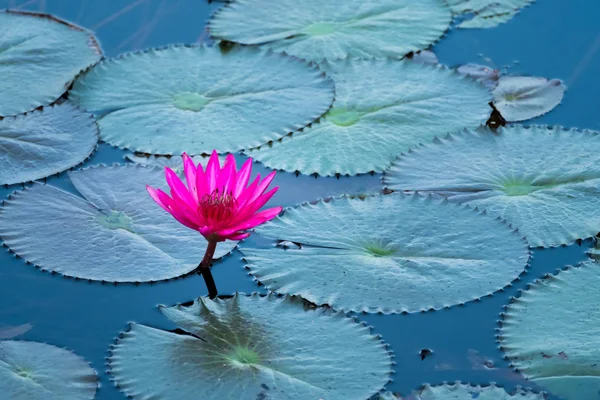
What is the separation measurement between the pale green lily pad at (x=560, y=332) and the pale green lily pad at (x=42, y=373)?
982 mm

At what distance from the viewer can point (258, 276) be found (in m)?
2.46

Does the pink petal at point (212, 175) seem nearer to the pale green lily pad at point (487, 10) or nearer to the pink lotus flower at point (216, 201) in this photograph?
the pink lotus flower at point (216, 201)

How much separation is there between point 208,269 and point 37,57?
1.31m

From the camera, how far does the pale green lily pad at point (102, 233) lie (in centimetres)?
248

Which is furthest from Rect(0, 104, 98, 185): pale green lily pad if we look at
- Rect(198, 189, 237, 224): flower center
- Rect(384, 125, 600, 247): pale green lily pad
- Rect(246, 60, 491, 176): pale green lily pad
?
Rect(384, 125, 600, 247): pale green lily pad

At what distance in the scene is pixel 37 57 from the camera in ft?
11.1

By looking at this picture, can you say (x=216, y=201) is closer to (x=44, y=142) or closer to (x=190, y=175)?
(x=190, y=175)

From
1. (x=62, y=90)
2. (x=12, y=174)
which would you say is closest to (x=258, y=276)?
(x=12, y=174)

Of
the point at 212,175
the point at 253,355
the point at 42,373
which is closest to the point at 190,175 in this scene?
the point at 212,175

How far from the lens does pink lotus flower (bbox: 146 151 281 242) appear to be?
90.3 inches

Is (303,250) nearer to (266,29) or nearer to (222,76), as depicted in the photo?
(222,76)

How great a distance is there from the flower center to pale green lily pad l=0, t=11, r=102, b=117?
1085 millimetres

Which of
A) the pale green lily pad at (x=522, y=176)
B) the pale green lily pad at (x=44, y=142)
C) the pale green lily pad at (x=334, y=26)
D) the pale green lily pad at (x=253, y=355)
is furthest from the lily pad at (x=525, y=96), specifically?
the pale green lily pad at (x=44, y=142)

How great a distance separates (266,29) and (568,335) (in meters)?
1.81
